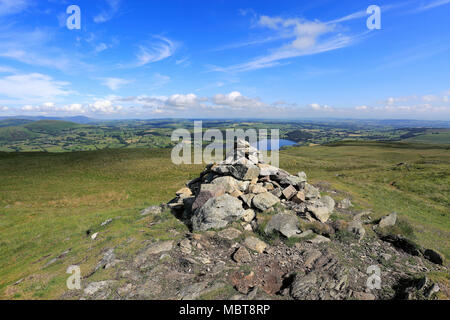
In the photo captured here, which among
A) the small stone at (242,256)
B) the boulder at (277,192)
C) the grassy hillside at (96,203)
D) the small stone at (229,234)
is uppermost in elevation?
the boulder at (277,192)

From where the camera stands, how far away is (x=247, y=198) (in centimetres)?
1838

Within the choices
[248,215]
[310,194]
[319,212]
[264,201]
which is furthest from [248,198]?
[310,194]

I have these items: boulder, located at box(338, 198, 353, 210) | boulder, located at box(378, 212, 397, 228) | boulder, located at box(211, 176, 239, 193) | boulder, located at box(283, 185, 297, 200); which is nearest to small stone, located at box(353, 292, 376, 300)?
boulder, located at box(378, 212, 397, 228)

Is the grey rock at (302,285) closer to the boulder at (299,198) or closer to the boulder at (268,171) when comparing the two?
the boulder at (299,198)

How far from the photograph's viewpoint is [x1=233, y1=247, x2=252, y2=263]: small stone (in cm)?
1259

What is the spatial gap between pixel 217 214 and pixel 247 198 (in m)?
3.50

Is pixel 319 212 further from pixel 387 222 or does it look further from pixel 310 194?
pixel 387 222

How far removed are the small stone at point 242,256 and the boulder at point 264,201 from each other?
5.02 metres

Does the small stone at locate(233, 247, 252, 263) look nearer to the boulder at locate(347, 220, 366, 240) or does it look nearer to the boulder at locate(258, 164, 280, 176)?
the boulder at locate(347, 220, 366, 240)

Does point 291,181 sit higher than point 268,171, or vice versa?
point 268,171

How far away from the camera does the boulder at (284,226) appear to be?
583 inches

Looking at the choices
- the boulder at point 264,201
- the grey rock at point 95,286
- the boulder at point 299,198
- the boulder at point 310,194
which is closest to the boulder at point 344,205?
the boulder at point 310,194

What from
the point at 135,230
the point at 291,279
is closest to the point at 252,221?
the point at 291,279

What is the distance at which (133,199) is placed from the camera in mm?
35750
